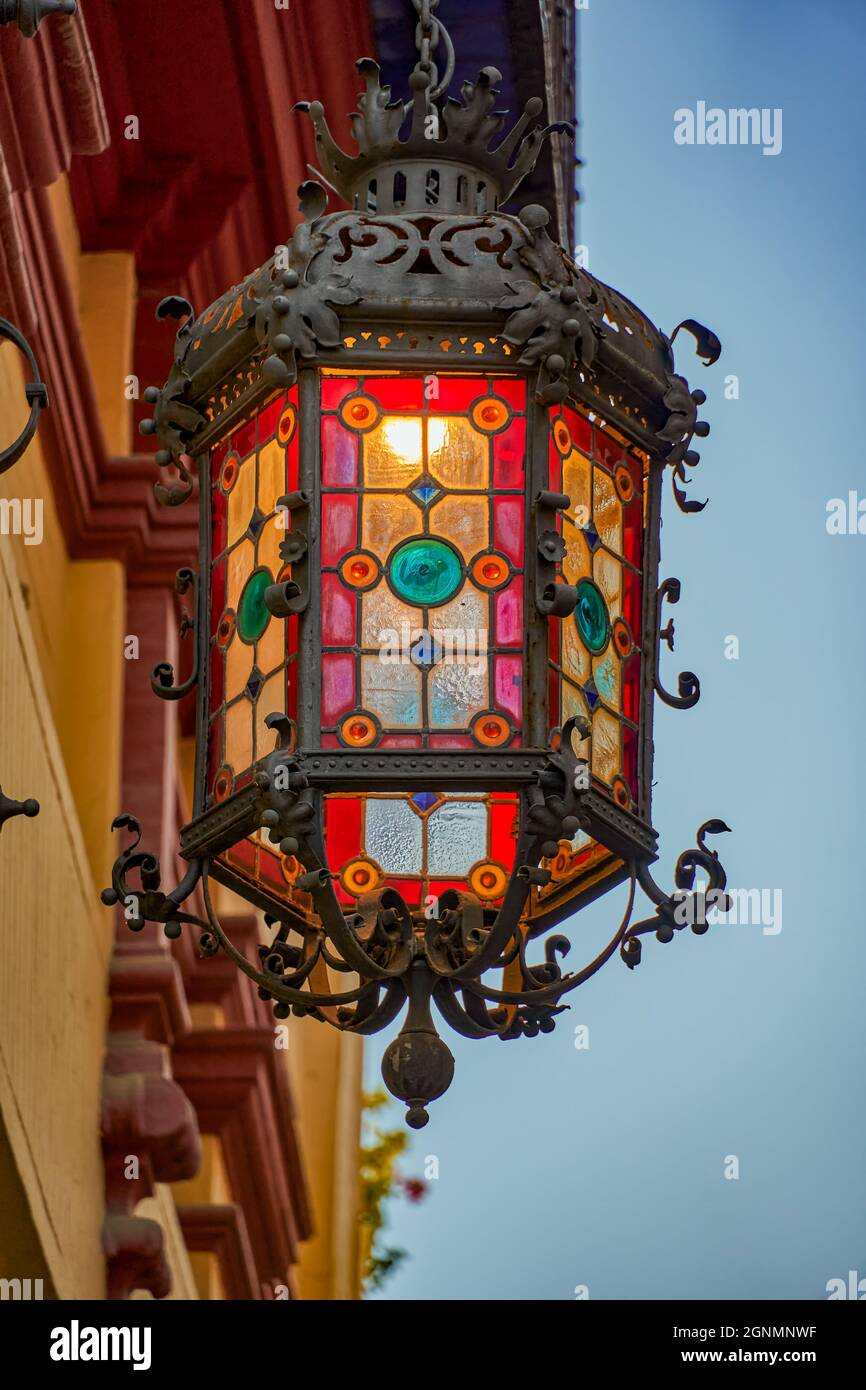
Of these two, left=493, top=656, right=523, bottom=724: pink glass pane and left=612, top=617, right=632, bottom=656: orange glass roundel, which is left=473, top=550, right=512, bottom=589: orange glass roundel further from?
left=612, top=617, right=632, bottom=656: orange glass roundel

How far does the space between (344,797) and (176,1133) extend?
3173 millimetres

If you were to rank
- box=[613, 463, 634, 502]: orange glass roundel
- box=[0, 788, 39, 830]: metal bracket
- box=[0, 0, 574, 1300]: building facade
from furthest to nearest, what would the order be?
box=[0, 0, 574, 1300]: building facade < box=[613, 463, 634, 502]: orange glass roundel < box=[0, 788, 39, 830]: metal bracket

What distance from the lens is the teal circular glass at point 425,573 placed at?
6676 mm

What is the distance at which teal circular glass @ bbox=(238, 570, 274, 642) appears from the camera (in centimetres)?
679

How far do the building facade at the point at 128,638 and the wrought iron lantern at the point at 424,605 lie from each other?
46.9 inches

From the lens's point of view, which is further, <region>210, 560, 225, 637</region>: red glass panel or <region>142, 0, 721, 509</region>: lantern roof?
<region>210, 560, 225, 637</region>: red glass panel

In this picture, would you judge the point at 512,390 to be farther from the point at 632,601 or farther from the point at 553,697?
the point at 553,697

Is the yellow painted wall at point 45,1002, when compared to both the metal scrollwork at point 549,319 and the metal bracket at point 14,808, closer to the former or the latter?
the metal bracket at point 14,808

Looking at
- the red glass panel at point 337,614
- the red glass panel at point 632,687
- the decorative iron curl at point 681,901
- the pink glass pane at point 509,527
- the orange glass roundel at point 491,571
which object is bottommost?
the decorative iron curl at point 681,901

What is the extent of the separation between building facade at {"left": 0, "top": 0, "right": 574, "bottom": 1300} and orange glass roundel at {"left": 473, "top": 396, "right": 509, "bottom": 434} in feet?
4.97

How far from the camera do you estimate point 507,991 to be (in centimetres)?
692

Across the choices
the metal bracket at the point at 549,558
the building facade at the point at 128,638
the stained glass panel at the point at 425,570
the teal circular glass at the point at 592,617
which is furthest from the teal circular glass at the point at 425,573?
the building facade at the point at 128,638

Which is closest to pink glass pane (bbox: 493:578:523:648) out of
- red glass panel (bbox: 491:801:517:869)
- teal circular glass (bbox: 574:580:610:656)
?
teal circular glass (bbox: 574:580:610:656)

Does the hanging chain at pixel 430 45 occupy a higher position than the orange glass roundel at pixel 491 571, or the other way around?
the hanging chain at pixel 430 45
